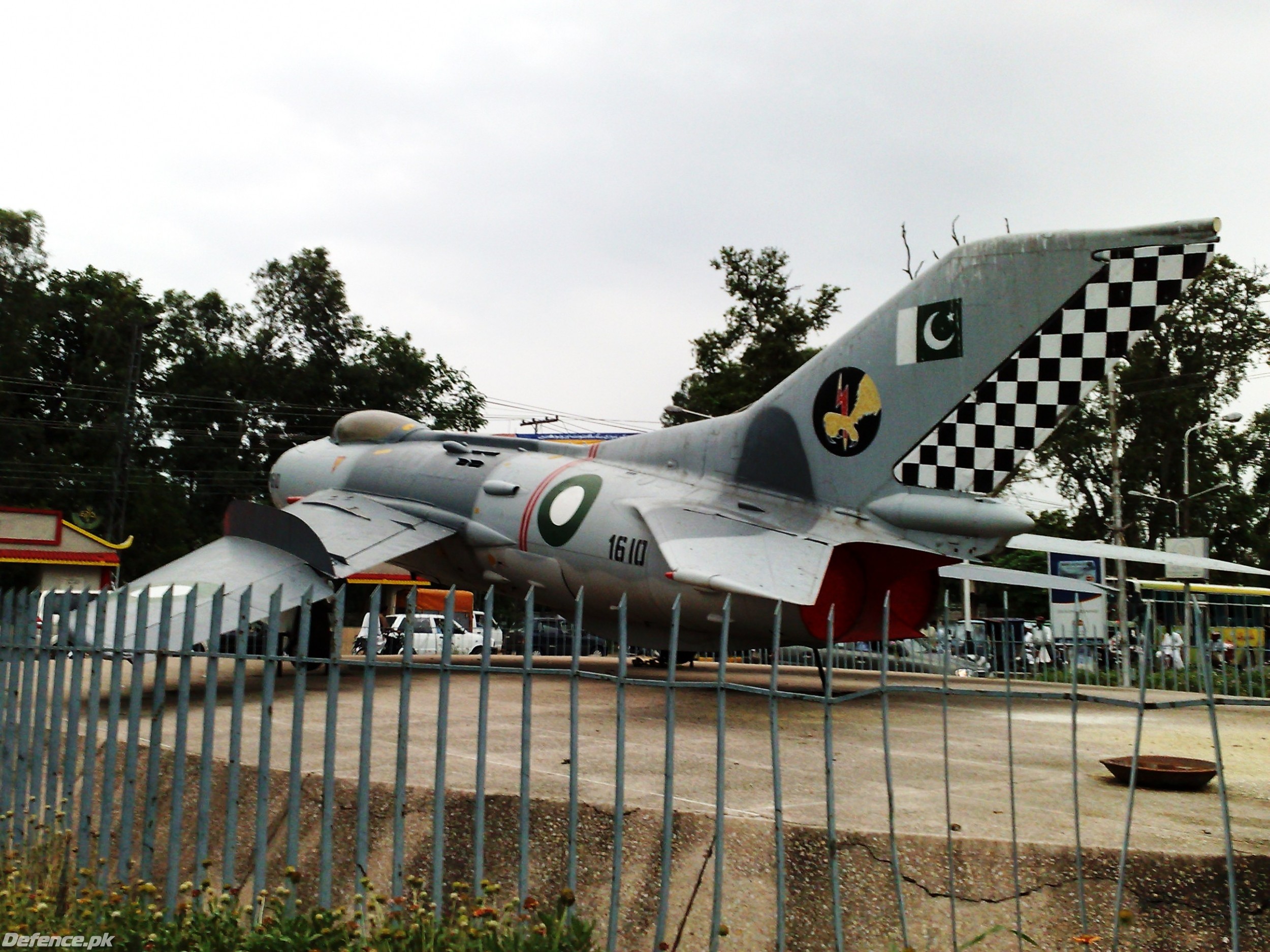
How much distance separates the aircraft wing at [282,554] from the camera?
460 inches

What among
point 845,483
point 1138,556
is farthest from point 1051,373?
point 1138,556

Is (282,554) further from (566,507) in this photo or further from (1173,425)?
(1173,425)

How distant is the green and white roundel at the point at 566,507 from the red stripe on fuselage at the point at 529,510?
5.8 inches

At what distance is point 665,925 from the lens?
457 cm

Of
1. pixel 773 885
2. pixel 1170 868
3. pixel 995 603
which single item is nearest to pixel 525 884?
pixel 773 885

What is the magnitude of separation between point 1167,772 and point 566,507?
23.7 feet

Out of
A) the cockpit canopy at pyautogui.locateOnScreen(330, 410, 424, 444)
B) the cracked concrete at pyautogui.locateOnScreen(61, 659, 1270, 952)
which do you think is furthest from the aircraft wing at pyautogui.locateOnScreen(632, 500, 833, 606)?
the cockpit canopy at pyautogui.locateOnScreen(330, 410, 424, 444)

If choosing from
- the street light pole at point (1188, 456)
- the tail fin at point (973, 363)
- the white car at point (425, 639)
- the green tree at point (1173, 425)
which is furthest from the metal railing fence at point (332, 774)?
the green tree at point (1173, 425)

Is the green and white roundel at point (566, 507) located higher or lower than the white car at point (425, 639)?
higher

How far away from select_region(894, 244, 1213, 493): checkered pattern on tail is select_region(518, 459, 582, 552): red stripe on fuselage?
4.53 m

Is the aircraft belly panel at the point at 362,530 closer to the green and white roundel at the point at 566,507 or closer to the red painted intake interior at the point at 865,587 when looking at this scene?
the green and white roundel at the point at 566,507

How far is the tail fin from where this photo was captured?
8750 millimetres

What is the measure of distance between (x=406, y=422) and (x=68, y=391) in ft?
148

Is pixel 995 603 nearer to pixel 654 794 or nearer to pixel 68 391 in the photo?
pixel 68 391
